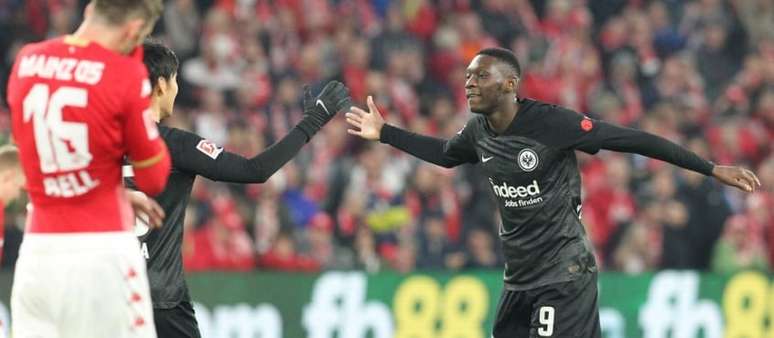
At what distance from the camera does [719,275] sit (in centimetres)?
1450

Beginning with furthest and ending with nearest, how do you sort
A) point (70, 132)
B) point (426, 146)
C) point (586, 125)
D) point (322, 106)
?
1. point (426, 146)
2. point (586, 125)
3. point (322, 106)
4. point (70, 132)

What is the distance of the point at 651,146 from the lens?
7848mm

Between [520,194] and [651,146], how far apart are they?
0.74m

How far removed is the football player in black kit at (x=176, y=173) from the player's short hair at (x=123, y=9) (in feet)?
3.91

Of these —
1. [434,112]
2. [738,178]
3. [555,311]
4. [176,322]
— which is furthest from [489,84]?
[434,112]

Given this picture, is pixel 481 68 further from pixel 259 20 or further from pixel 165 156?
pixel 259 20

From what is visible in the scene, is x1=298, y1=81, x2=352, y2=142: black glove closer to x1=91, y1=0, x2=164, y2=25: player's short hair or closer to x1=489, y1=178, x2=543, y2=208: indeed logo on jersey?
x1=489, y1=178, x2=543, y2=208: indeed logo on jersey

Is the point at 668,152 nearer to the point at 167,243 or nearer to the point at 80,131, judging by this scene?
the point at 167,243

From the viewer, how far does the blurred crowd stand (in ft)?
48.5

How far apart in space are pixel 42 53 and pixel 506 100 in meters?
3.08

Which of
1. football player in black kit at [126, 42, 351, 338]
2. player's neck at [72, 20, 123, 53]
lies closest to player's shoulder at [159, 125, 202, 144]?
football player in black kit at [126, 42, 351, 338]

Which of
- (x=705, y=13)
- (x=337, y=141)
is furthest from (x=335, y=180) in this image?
(x=705, y=13)

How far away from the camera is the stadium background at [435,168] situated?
541 inches

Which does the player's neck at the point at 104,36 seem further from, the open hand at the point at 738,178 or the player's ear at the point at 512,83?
the open hand at the point at 738,178
